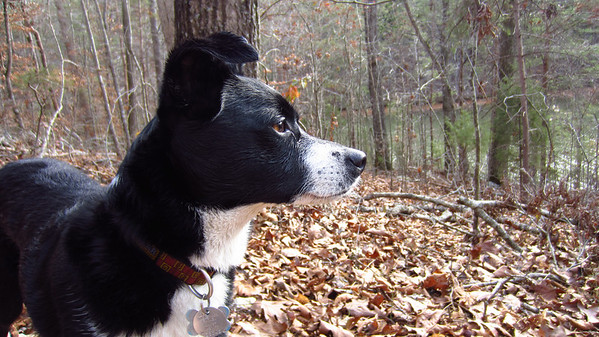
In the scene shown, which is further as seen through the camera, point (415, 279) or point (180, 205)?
point (415, 279)

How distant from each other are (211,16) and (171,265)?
2525 millimetres

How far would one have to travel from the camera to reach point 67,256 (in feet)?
5.97

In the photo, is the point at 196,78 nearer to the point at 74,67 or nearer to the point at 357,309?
the point at 357,309

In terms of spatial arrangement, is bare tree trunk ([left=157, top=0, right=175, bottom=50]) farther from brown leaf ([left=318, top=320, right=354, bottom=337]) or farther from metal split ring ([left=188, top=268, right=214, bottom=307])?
brown leaf ([left=318, top=320, right=354, bottom=337])

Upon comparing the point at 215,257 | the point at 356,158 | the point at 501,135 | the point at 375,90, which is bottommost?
the point at 501,135

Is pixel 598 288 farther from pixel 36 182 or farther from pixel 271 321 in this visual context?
pixel 36 182

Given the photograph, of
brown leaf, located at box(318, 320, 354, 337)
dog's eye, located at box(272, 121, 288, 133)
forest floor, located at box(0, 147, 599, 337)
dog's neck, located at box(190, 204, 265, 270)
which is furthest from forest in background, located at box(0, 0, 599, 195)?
brown leaf, located at box(318, 320, 354, 337)

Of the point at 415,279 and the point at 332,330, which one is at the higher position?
the point at 332,330

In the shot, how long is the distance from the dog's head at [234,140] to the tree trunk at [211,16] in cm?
159

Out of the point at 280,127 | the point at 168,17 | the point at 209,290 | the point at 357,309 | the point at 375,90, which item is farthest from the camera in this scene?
the point at 375,90

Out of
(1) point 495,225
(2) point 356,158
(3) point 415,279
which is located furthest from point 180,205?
(1) point 495,225

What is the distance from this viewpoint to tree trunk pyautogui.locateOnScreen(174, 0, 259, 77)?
3.44m

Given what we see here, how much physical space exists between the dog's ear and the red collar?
0.64 metres

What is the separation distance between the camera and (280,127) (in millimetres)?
2133
